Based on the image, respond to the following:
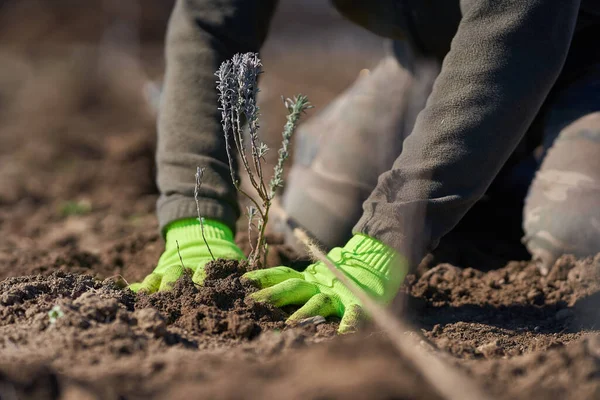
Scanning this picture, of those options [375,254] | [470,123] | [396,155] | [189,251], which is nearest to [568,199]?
[396,155]

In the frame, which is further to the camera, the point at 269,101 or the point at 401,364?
the point at 269,101

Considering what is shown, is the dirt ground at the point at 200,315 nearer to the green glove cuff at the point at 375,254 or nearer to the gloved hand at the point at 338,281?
the gloved hand at the point at 338,281

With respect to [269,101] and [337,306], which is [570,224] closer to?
[337,306]

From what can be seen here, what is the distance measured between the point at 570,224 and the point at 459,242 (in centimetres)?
43

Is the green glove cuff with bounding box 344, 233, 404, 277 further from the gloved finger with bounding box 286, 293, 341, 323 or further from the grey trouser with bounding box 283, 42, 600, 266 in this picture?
the grey trouser with bounding box 283, 42, 600, 266

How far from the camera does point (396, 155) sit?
8.36 feet

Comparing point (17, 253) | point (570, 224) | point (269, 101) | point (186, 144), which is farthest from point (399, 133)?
point (269, 101)

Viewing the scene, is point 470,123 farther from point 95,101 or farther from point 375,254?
point 95,101

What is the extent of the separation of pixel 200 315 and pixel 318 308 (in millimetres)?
266

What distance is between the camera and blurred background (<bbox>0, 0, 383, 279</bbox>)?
306 centimetres

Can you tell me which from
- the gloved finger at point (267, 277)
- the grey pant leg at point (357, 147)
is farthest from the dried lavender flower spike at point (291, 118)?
the grey pant leg at point (357, 147)

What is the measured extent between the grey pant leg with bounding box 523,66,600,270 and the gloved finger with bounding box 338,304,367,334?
927 millimetres

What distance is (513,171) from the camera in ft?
8.79

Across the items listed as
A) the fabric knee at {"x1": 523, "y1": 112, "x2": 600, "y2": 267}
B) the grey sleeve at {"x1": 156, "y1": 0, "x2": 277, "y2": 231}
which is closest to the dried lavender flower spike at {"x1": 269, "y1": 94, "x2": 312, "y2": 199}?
the grey sleeve at {"x1": 156, "y1": 0, "x2": 277, "y2": 231}
